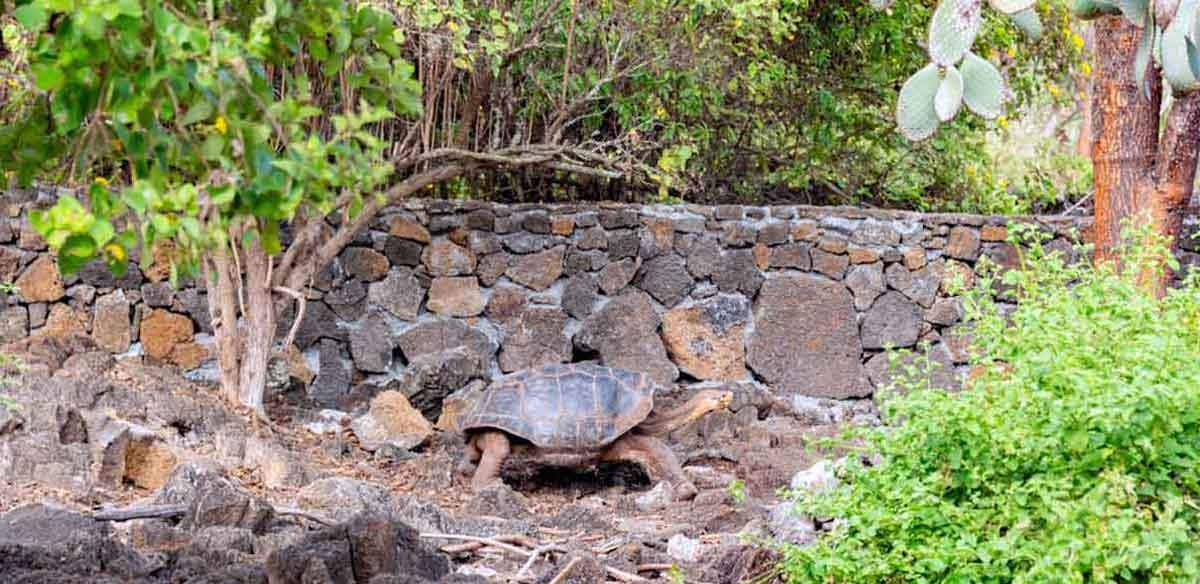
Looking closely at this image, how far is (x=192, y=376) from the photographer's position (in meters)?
8.45

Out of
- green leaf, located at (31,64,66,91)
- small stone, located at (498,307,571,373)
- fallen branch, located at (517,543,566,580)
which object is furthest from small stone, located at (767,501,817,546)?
small stone, located at (498,307,571,373)

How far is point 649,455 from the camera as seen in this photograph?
7164 mm

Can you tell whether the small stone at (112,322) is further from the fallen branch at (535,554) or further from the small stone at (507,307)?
the fallen branch at (535,554)

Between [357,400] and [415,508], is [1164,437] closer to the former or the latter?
[415,508]

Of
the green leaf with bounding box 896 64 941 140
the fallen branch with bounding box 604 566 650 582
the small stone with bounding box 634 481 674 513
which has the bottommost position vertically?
the small stone with bounding box 634 481 674 513

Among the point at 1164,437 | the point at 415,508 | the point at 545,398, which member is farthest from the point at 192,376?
the point at 1164,437

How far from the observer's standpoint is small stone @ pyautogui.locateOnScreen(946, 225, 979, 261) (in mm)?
9180

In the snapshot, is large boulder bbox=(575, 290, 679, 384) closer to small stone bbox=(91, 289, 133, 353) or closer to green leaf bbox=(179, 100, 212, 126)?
small stone bbox=(91, 289, 133, 353)

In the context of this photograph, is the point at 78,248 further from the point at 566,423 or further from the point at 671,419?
the point at 671,419

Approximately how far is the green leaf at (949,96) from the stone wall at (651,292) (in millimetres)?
4754

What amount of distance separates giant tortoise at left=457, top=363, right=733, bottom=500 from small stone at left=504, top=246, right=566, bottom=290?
1.74m

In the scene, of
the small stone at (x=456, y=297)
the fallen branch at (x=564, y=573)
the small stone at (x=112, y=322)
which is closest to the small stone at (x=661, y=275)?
the small stone at (x=456, y=297)

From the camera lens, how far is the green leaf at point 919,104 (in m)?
4.47

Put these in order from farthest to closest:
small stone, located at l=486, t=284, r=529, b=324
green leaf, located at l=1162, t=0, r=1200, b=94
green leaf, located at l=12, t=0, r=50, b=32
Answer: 1. small stone, located at l=486, t=284, r=529, b=324
2. green leaf, located at l=1162, t=0, r=1200, b=94
3. green leaf, located at l=12, t=0, r=50, b=32
